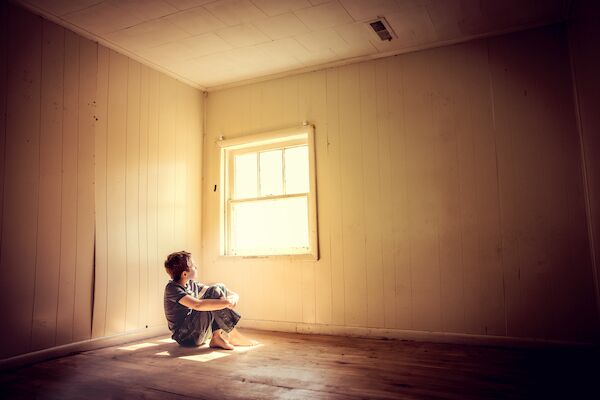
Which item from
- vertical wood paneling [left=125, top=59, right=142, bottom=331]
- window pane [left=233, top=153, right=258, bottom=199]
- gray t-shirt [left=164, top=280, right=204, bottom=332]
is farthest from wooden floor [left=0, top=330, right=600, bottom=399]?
window pane [left=233, top=153, right=258, bottom=199]

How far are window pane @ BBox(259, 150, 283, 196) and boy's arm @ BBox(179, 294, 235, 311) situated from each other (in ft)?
4.66

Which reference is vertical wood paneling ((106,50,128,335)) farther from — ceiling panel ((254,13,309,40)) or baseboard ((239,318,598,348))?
ceiling panel ((254,13,309,40))

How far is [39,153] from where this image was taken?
122 inches

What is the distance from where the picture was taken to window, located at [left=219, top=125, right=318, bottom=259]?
414 centimetres

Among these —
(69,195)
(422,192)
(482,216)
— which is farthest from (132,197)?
(482,216)

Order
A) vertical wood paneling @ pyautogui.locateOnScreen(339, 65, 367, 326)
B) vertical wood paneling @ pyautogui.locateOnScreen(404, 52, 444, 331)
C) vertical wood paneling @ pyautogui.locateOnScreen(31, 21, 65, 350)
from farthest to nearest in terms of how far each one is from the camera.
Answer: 1. vertical wood paneling @ pyautogui.locateOnScreen(339, 65, 367, 326)
2. vertical wood paneling @ pyautogui.locateOnScreen(404, 52, 444, 331)
3. vertical wood paneling @ pyautogui.locateOnScreen(31, 21, 65, 350)

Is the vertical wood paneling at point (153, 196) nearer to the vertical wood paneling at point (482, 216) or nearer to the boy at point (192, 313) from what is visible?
the boy at point (192, 313)

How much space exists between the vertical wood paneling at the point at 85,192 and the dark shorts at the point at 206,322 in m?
0.75

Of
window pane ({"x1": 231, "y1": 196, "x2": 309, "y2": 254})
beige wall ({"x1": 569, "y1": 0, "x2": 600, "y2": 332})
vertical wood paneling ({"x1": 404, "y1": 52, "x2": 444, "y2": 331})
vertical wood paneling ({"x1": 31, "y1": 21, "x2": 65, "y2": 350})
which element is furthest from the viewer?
window pane ({"x1": 231, "y1": 196, "x2": 309, "y2": 254})

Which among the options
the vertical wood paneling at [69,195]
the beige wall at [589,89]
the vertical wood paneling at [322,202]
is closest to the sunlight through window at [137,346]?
the vertical wood paneling at [69,195]

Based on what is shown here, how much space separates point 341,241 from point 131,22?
8.41ft

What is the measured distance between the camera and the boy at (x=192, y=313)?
3.32m

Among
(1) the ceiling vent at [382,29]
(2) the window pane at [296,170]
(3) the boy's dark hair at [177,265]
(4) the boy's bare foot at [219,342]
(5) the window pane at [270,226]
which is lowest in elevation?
(4) the boy's bare foot at [219,342]

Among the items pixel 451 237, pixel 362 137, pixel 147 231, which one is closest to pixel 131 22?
pixel 147 231
